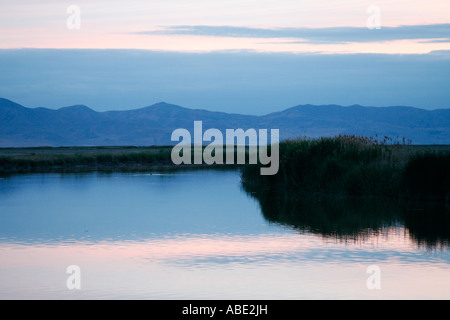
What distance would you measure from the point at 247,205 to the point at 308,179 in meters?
3.96

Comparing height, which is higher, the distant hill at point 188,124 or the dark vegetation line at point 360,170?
the distant hill at point 188,124

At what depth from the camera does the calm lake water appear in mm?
9820

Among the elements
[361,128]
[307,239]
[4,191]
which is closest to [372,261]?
[307,239]

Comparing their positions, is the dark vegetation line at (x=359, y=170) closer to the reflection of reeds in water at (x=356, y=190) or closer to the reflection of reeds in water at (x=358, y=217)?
the reflection of reeds in water at (x=356, y=190)

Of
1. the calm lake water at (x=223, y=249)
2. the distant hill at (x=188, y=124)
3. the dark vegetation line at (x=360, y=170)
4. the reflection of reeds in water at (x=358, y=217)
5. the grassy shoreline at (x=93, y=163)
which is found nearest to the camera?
the calm lake water at (x=223, y=249)

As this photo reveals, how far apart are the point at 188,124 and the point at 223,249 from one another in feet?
533

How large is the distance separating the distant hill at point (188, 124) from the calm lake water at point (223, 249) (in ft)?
415

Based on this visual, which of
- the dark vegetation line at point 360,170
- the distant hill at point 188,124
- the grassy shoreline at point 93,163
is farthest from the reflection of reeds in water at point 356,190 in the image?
the distant hill at point 188,124

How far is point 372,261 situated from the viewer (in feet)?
38.0

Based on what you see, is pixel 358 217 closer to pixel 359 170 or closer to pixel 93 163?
pixel 359 170

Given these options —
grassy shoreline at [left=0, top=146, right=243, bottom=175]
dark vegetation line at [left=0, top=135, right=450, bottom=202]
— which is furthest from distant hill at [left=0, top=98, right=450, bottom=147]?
dark vegetation line at [left=0, top=135, right=450, bottom=202]

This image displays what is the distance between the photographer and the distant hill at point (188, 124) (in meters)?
152

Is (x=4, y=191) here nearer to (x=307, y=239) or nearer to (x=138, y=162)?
(x=307, y=239)

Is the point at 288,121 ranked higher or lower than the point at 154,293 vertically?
higher
